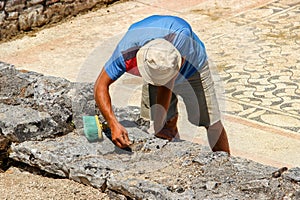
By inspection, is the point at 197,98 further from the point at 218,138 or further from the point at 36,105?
the point at 36,105

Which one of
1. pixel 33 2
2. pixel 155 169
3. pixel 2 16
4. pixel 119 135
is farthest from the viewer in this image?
pixel 33 2

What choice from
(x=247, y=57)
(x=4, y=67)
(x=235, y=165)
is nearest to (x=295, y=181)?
(x=235, y=165)

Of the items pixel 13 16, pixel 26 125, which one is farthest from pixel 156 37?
pixel 13 16

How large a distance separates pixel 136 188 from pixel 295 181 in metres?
0.74

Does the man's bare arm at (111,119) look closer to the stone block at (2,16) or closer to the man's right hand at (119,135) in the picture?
the man's right hand at (119,135)

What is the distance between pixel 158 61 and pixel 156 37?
251mm

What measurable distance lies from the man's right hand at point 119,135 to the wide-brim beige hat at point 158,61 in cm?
31

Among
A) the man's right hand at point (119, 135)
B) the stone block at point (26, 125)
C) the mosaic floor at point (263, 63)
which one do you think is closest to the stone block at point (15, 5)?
the mosaic floor at point (263, 63)

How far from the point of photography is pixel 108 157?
3988mm

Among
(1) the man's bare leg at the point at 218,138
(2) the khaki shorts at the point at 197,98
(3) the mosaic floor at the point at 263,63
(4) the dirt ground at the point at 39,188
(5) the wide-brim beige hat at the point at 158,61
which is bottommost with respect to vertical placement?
(3) the mosaic floor at the point at 263,63

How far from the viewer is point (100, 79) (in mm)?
4066

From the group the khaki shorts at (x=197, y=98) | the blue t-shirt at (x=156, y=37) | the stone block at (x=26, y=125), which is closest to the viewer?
the blue t-shirt at (x=156, y=37)

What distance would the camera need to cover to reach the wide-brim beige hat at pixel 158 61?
12.8 ft

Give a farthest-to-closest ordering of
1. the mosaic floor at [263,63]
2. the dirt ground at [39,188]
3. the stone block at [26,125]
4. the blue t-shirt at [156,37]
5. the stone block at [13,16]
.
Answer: the stone block at [13,16]
the mosaic floor at [263,63]
the stone block at [26,125]
the blue t-shirt at [156,37]
the dirt ground at [39,188]
